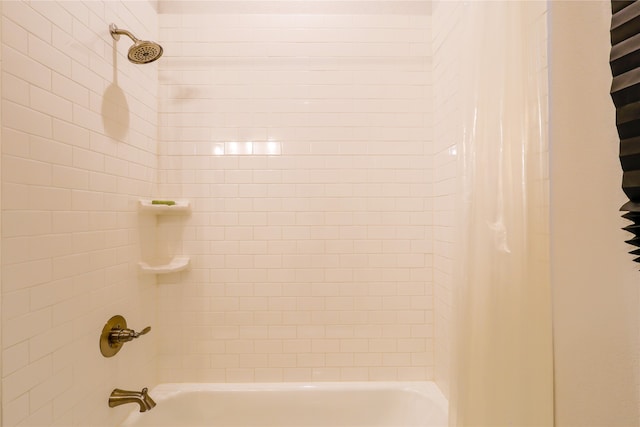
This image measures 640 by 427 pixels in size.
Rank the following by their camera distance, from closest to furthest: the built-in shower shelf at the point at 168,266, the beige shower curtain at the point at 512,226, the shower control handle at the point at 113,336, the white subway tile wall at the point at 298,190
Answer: the beige shower curtain at the point at 512,226 < the shower control handle at the point at 113,336 < the built-in shower shelf at the point at 168,266 < the white subway tile wall at the point at 298,190

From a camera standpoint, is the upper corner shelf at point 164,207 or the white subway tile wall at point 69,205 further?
the upper corner shelf at point 164,207

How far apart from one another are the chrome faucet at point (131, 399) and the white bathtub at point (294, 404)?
0.30 meters

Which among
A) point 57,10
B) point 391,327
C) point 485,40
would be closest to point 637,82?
point 485,40

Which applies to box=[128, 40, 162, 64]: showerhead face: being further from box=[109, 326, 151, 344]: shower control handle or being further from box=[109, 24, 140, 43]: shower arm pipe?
box=[109, 326, 151, 344]: shower control handle

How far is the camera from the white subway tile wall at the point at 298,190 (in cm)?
173

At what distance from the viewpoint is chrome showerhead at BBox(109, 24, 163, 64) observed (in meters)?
1.34

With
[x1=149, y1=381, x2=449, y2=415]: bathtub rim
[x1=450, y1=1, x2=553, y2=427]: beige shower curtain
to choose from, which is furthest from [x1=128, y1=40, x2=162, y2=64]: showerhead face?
[x1=149, y1=381, x2=449, y2=415]: bathtub rim

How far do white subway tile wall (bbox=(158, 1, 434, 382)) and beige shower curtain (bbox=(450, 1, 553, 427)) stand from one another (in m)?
0.82

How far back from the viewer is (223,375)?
68.0 inches

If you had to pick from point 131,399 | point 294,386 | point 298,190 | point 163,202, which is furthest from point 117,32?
point 294,386

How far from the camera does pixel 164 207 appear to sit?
5.27ft

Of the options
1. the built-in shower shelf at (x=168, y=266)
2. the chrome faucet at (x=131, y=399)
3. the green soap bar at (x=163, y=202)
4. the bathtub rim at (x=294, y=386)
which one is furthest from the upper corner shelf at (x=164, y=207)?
the bathtub rim at (x=294, y=386)

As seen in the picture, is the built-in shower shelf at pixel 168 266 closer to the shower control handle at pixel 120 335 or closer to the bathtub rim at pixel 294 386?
the shower control handle at pixel 120 335

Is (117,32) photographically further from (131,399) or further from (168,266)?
(131,399)
